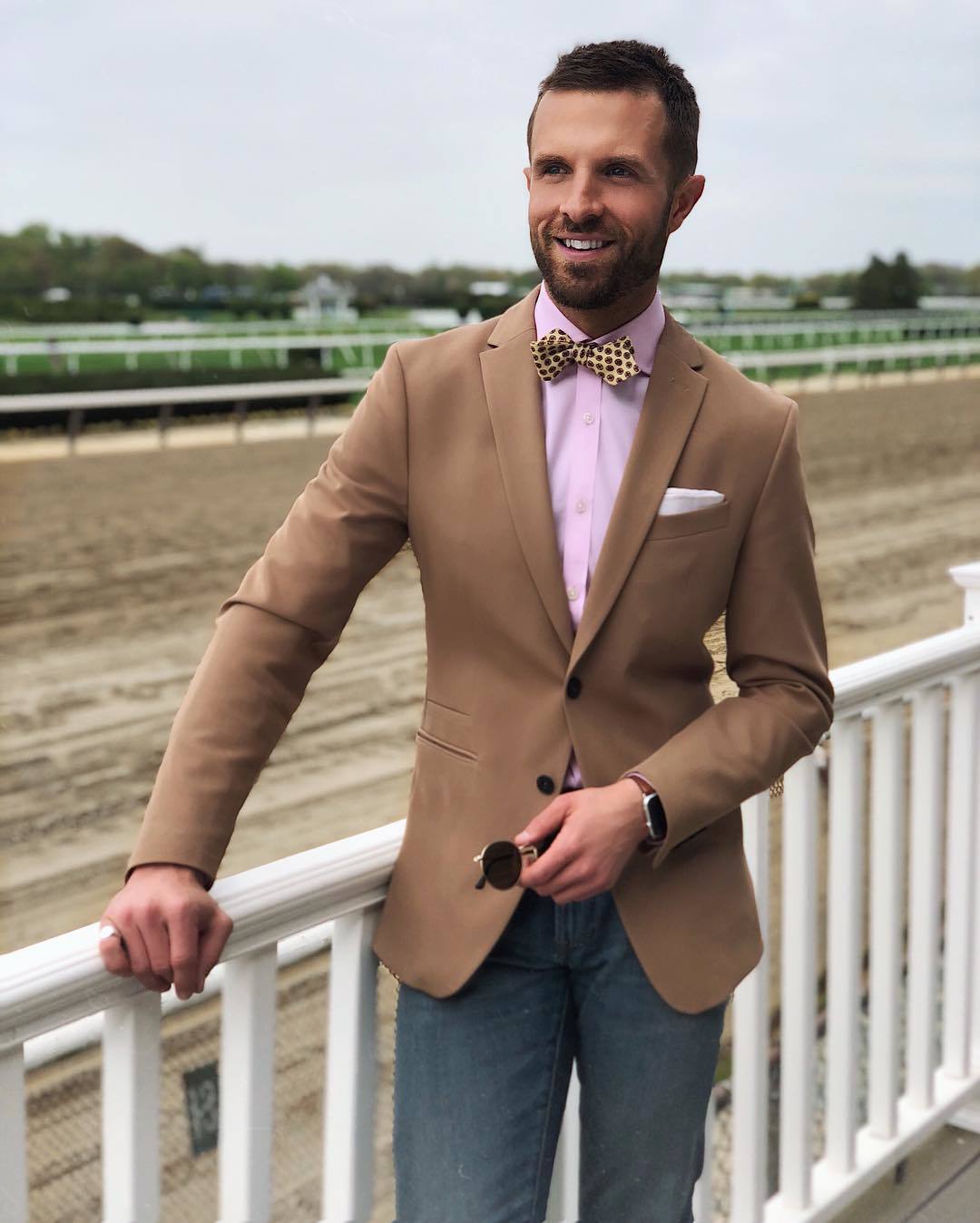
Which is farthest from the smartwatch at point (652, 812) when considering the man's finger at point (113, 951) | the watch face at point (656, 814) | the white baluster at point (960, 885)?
the white baluster at point (960, 885)

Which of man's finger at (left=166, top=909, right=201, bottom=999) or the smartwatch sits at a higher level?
the smartwatch

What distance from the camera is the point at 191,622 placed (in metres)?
9.50

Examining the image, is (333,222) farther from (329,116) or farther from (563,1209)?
(563,1209)

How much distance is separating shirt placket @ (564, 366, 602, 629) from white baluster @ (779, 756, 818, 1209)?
0.57 metres

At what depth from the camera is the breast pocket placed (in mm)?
871

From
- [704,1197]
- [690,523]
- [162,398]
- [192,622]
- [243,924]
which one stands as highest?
[690,523]

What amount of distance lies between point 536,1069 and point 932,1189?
0.96m

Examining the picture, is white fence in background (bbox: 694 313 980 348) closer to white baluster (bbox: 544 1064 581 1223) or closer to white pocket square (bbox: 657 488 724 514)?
white pocket square (bbox: 657 488 724 514)

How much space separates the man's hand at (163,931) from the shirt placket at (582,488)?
285 mm

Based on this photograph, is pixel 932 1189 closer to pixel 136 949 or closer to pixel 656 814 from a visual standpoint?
pixel 656 814

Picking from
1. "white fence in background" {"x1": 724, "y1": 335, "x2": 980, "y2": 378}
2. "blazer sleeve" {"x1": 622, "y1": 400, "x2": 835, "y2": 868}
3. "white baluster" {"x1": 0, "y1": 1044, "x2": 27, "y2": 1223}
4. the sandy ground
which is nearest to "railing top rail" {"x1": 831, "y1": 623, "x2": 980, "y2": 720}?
"blazer sleeve" {"x1": 622, "y1": 400, "x2": 835, "y2": 868}

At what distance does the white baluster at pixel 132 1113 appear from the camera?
79cm

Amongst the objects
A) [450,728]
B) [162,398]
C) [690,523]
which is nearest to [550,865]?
[450,728]

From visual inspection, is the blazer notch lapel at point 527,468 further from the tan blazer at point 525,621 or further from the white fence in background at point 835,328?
the white fence in background at point 835,328
